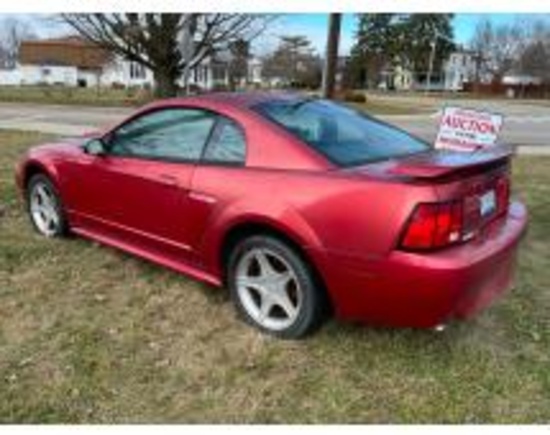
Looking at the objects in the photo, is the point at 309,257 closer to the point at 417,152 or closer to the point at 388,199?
the point at 388,199

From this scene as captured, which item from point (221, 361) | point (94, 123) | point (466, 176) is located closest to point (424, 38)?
point (94, 123)

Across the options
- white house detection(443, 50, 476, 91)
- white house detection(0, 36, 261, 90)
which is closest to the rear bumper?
white house detection(0, 36, 261, 90)

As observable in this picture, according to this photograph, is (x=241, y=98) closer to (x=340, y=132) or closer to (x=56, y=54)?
(x=340, y=132)

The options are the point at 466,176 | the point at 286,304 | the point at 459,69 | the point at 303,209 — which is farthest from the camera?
the point at 459,69

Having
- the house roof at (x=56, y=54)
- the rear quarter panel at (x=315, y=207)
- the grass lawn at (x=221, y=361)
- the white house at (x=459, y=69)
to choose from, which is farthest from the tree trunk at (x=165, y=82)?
the white house at (x=459, y=69)

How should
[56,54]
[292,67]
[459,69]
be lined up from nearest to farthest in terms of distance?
[292,67] < [56,54] < [459,69]

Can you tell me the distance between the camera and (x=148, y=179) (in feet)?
15.2

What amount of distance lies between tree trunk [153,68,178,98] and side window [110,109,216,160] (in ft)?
77.4

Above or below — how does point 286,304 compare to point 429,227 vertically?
below

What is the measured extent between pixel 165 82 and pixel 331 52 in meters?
20.1

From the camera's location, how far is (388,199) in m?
3.53

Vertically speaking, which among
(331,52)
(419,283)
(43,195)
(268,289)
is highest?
(331,52)

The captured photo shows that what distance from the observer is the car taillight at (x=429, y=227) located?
3.46 m

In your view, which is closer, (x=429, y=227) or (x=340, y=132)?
(x=429, y=227)
